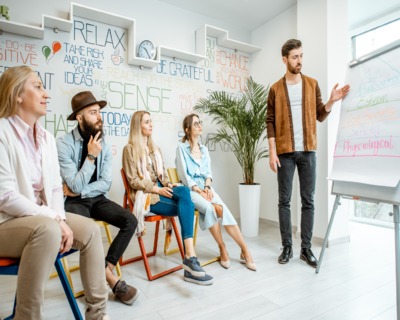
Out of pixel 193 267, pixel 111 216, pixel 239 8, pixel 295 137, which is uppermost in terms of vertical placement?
pixel 239 8

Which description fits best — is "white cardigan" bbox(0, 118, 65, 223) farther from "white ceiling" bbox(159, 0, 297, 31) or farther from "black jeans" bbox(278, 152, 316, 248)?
"white ceiling" bbox(159, 0, 297, 31)

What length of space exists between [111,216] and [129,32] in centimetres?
200

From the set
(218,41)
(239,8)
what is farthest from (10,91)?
(239,8)

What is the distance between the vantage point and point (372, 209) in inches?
140

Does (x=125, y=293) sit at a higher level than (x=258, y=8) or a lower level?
lower

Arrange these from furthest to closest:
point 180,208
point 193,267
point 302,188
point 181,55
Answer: point 181,55 → point 302,188 → point 180,208 → point 193,267

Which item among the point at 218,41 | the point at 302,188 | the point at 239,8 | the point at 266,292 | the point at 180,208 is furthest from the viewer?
the point at 218,41

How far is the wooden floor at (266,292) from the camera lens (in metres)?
1.49

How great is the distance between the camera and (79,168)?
6.04 feet

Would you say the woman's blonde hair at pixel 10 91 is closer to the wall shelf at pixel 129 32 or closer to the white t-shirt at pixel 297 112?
the wall shelf at pixel 129 32

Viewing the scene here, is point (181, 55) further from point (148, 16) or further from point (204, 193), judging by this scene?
point (204, 193)

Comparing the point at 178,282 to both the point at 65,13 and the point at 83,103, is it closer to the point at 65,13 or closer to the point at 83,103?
the point at 83,103

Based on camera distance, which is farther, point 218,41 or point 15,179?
point 218,41

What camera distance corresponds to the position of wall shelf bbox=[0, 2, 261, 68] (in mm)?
2314
